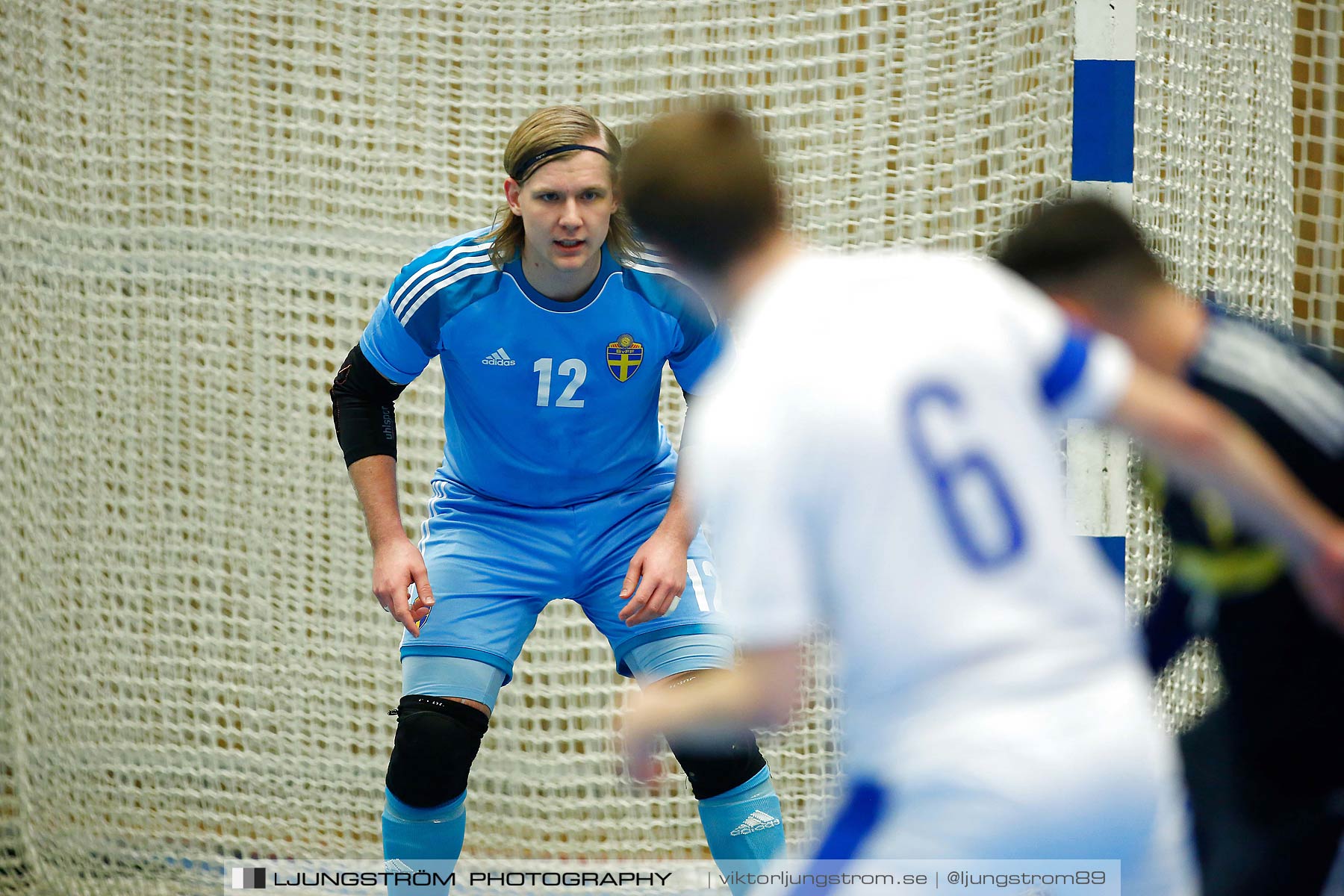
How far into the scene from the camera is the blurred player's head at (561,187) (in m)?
2.58

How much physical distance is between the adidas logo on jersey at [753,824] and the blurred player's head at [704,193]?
154 cm

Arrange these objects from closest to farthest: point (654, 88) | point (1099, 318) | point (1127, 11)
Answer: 1. point (1099, 318)
2. point (1127, 11)
3. point (654, 88)

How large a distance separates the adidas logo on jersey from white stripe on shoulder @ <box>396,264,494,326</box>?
122 cm

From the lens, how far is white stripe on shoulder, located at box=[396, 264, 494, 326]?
2711 millimetres

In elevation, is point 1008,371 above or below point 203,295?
below

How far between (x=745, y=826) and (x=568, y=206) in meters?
1.27

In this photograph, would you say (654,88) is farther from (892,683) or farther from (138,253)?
(892,683)

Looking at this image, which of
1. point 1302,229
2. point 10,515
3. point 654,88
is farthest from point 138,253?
point 1302,229

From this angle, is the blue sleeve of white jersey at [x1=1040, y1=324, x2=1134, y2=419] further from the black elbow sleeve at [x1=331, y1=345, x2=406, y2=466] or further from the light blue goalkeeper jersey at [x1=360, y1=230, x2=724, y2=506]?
the black elbow sleeve at [x1=331, y1=345, x2=406, y2=466]

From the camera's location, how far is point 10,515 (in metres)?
3.98

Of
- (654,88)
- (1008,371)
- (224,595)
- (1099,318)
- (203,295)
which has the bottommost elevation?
(224,595)

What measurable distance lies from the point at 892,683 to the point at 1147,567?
2.20 m

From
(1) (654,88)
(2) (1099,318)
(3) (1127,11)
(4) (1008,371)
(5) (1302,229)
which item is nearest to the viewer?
(4) (1008,371)

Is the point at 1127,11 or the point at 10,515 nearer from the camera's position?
the point at 1127,11
